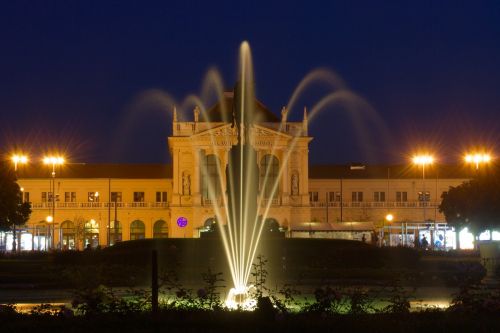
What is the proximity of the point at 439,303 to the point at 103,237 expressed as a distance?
8236 centimetres

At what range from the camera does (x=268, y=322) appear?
51.2 feet

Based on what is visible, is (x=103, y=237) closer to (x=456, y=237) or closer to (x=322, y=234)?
(x=322, y=234)

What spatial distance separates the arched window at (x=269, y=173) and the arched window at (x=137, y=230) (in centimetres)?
1480

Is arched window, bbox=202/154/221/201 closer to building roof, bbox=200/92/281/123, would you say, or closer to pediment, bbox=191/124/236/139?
pediment, bbox=191/124/236/139

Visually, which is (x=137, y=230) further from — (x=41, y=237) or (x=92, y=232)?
(x=41, y=237)

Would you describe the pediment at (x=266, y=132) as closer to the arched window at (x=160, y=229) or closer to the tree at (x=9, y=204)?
the arched window at (x=160, y=229)

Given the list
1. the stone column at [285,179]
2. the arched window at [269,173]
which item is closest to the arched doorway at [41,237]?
the arched window at [269,173]

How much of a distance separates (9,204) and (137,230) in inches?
1773

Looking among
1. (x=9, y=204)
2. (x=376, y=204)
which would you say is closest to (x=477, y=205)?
(x=9, y=204)

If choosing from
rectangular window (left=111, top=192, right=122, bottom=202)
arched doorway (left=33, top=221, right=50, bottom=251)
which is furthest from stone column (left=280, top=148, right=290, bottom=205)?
arched doorway (left=33, top=221, right=50, bottom=251)

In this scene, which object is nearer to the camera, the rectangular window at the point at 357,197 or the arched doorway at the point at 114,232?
the arched doorway at the point at 114,232

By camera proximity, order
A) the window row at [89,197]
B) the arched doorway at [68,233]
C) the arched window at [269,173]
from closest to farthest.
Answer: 1. the arched doorway at [68,233]
2. the arched window at [269,173]
3. the window row at [89,197]

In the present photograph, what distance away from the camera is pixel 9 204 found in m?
60.6

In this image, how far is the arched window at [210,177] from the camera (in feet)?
329
